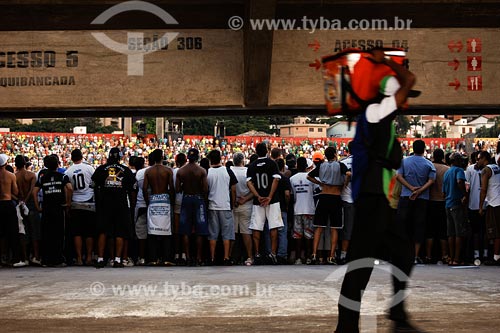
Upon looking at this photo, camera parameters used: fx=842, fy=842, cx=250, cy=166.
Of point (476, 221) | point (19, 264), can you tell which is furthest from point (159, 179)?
point (476, 221)

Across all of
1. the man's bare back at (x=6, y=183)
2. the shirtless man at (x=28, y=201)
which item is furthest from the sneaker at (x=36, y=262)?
the man's bare back at (x=6, y=183)

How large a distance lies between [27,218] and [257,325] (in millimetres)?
9884

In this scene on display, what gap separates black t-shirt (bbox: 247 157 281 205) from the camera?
1484cm

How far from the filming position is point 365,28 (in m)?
8.70

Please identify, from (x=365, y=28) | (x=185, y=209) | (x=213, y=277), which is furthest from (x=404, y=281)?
(x=185, y=209)

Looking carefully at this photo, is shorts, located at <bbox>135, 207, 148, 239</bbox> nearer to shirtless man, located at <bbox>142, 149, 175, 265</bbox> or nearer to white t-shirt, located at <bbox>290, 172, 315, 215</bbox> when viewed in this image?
shirtless man, located at <bbox>142, 149, 175, 265</bbox>

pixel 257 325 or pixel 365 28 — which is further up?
pixel 365 28

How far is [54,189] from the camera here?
49.2 feet

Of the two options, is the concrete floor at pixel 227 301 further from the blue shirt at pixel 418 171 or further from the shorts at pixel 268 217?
the blue shirt at pixel 418 171

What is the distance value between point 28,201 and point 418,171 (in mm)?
7144

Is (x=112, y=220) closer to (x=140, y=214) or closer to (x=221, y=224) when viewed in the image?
(x=140, y=214)

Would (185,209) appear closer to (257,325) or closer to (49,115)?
(49,115)

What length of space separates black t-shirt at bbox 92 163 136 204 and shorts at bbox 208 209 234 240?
62.1 inches

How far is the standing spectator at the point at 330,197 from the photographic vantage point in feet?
48.5
